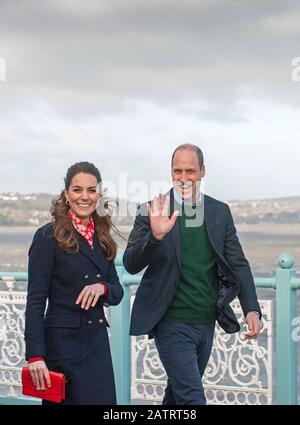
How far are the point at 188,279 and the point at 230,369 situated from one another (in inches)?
63.7

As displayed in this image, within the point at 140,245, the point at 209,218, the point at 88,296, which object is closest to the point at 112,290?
the point at 88,296

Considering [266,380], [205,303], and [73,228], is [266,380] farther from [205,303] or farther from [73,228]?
[73,228]

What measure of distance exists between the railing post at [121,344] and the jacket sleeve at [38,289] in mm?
2151

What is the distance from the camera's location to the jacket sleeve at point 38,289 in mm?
3855

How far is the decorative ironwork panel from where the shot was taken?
576 cm

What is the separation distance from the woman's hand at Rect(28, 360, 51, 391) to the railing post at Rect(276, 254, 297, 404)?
2148 mm

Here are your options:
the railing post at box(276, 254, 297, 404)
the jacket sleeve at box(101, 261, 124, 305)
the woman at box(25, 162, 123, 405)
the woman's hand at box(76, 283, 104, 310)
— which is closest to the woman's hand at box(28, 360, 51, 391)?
the woman at box(25, 162, 123, 405)

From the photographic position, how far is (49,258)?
12.8 feet

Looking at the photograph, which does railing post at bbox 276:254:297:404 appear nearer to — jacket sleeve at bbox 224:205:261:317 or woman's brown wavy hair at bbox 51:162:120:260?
jacket sleeve at bbox 224:205:261:317

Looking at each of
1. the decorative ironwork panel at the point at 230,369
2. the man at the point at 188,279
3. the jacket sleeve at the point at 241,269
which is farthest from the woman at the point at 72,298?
the decorative ironwork panel at the point at 230,369

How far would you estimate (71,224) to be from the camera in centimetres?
A: 404

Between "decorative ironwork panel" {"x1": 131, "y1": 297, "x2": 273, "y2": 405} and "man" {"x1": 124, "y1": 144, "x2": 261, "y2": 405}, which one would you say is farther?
"decorative ironwork panel" {"x1": 131, "y1": 297, "x2": 273, "y2": 405}

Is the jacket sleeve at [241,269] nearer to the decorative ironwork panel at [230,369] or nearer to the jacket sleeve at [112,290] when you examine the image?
the jacket sleeve at [112,290]

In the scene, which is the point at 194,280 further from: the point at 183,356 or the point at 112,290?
the point at 112,290
